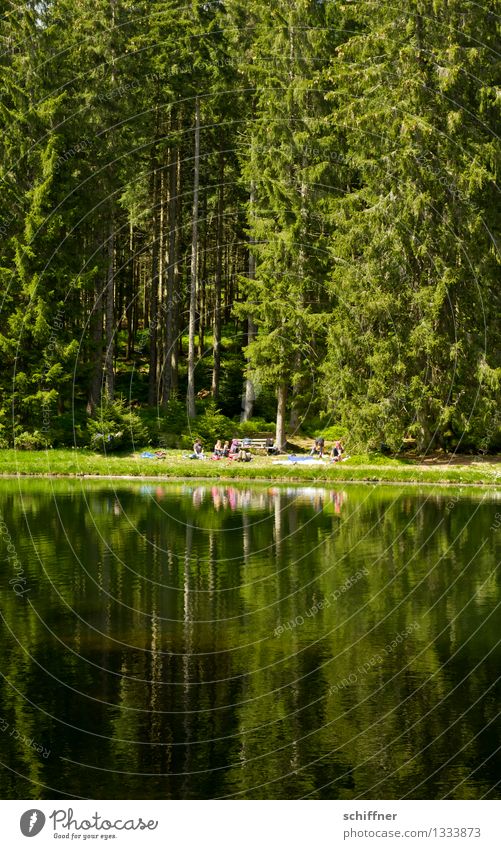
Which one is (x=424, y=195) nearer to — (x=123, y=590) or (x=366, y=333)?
(x=366, y=333)

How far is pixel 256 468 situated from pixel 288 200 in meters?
15.0

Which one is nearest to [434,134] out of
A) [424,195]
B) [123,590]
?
[424,195]

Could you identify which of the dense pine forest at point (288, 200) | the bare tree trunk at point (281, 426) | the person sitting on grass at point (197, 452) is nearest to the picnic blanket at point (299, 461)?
the dense pine forest at point (288, 200)

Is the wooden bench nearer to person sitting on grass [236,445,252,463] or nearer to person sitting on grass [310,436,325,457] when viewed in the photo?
person sitting on grass [236,445,252,463]

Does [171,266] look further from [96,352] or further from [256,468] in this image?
[256,468]

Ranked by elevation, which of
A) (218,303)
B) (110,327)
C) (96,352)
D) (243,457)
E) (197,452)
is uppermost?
(218,303)

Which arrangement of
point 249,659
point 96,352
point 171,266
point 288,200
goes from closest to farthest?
point 249,659, point 288,200, point 96,352, point 171,266

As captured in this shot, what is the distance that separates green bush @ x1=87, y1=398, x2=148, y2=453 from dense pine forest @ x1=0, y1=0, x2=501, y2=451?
0.14m

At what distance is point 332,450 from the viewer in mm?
53219

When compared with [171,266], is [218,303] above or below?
below

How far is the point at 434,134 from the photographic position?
5159 cm

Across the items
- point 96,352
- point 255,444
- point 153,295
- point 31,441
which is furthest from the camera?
point 153,295

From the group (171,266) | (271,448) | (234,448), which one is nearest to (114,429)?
(234,448)

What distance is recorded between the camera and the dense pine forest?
52094mm
